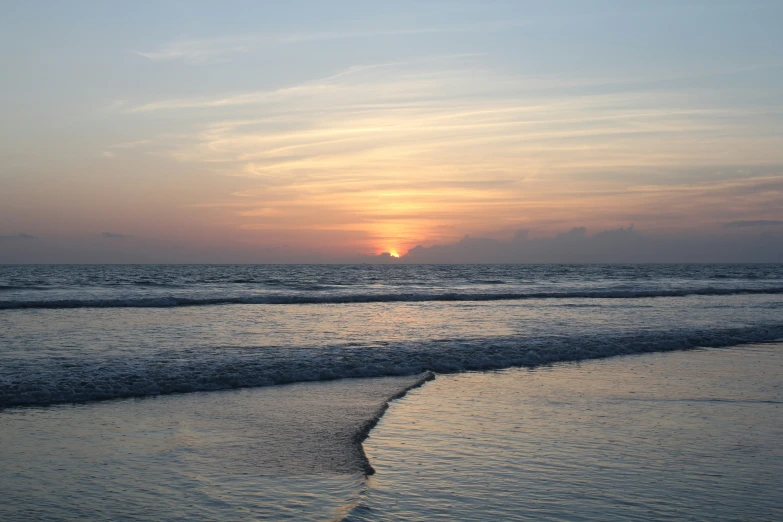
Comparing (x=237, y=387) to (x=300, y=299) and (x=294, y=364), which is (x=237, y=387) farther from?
(x=300, y=299)

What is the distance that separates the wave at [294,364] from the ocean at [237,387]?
42 millimetres

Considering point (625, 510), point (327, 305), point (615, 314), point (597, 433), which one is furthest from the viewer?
point (327, 305)

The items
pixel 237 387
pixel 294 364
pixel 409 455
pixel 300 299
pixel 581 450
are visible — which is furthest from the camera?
pixel 300 299

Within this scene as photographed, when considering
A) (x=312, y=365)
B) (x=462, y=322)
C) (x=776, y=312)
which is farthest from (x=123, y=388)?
(x=776, y=312)

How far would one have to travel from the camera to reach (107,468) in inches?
252

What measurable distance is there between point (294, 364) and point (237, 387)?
181 centimetres

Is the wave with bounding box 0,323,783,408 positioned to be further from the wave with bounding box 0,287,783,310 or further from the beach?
the wave with bounding box 0,287,783,310

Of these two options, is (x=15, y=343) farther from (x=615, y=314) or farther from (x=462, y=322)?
(x=615, y=314)

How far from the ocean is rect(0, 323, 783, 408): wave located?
0.04 metres

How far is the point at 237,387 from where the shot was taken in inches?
436

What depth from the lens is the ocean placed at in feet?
19.0

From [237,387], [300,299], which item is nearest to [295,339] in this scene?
[237,387]

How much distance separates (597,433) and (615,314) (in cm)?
1940

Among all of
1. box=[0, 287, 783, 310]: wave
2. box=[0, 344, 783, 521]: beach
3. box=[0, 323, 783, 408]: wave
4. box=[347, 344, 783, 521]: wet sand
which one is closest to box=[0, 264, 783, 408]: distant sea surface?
box=[0, 323, 783, 408]: wave
